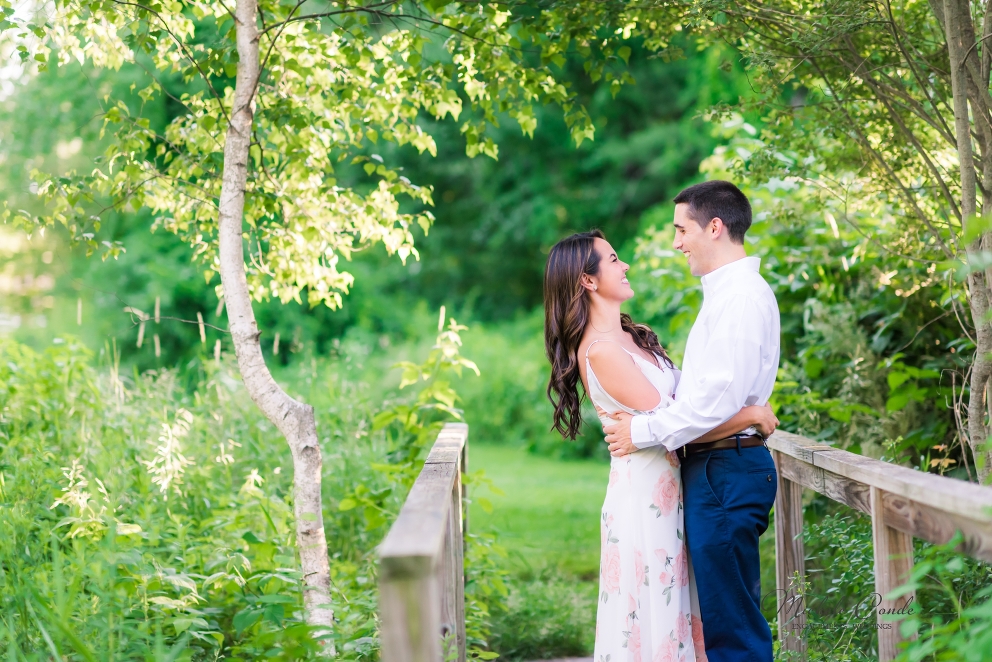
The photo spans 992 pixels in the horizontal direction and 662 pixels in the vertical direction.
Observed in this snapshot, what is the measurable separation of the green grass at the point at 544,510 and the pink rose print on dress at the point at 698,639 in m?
1.30

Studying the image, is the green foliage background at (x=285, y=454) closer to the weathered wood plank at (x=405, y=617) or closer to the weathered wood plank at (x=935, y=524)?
the weathered wood plank at (x=935, y=524)

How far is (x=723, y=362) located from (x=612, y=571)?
77 cm

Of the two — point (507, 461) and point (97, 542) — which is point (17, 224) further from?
point (507, 461)

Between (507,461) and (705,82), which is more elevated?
(705,82)

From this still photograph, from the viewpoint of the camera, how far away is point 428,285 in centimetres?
2225

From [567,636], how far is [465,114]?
1574 cm

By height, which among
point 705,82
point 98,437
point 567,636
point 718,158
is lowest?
point 567,636

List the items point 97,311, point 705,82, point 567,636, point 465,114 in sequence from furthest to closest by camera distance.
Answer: point 465,114 → point 705,82 → point 97,311 → point 567,636

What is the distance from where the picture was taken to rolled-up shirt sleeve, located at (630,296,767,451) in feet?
8.25

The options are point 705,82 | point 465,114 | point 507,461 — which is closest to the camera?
point 507,461

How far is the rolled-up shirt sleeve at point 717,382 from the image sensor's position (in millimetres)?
2516

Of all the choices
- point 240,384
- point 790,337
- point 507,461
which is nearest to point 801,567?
point 790,337

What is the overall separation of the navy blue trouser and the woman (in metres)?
0.10

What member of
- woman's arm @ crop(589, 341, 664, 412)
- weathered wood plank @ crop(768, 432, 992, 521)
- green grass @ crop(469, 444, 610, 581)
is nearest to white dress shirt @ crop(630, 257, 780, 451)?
woman's arm @ crop(589, 341, 664, 412)
